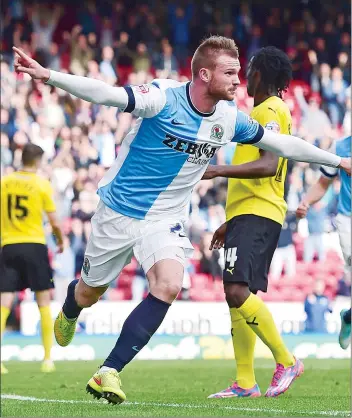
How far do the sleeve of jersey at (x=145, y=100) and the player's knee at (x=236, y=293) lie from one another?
1.95m

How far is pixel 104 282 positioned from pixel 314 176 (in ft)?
46.9

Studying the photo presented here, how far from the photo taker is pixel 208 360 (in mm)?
15234

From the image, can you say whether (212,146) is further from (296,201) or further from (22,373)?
(296,201)

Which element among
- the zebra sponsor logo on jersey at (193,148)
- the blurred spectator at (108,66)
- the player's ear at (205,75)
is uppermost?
the blurred spectator at (108,66)

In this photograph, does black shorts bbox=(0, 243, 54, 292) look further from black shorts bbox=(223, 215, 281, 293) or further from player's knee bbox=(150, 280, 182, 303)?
player's knee bbox=(150, 280, 182, 303)

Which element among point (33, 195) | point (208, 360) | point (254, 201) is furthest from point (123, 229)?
point (208, 360)

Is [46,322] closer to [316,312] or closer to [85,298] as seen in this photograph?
[85,298]

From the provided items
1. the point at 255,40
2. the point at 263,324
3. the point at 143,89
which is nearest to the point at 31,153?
the point at 263,324

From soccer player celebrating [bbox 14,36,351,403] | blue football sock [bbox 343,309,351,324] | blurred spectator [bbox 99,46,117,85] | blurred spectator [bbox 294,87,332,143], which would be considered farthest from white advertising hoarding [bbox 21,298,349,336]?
soccer player celebrating [bbox 14,36,351,403]

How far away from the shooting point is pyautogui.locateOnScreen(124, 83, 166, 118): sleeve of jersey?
6297 mm

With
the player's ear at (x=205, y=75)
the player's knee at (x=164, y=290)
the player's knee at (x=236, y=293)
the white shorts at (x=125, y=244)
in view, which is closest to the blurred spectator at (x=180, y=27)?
the player's knee at (x=236, y=293)

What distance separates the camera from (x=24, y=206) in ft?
38.9

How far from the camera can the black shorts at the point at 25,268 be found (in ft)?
38.8

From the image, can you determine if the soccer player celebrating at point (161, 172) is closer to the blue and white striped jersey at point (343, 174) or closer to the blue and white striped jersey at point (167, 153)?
the blue and white striped jersey at point (167, 153)
